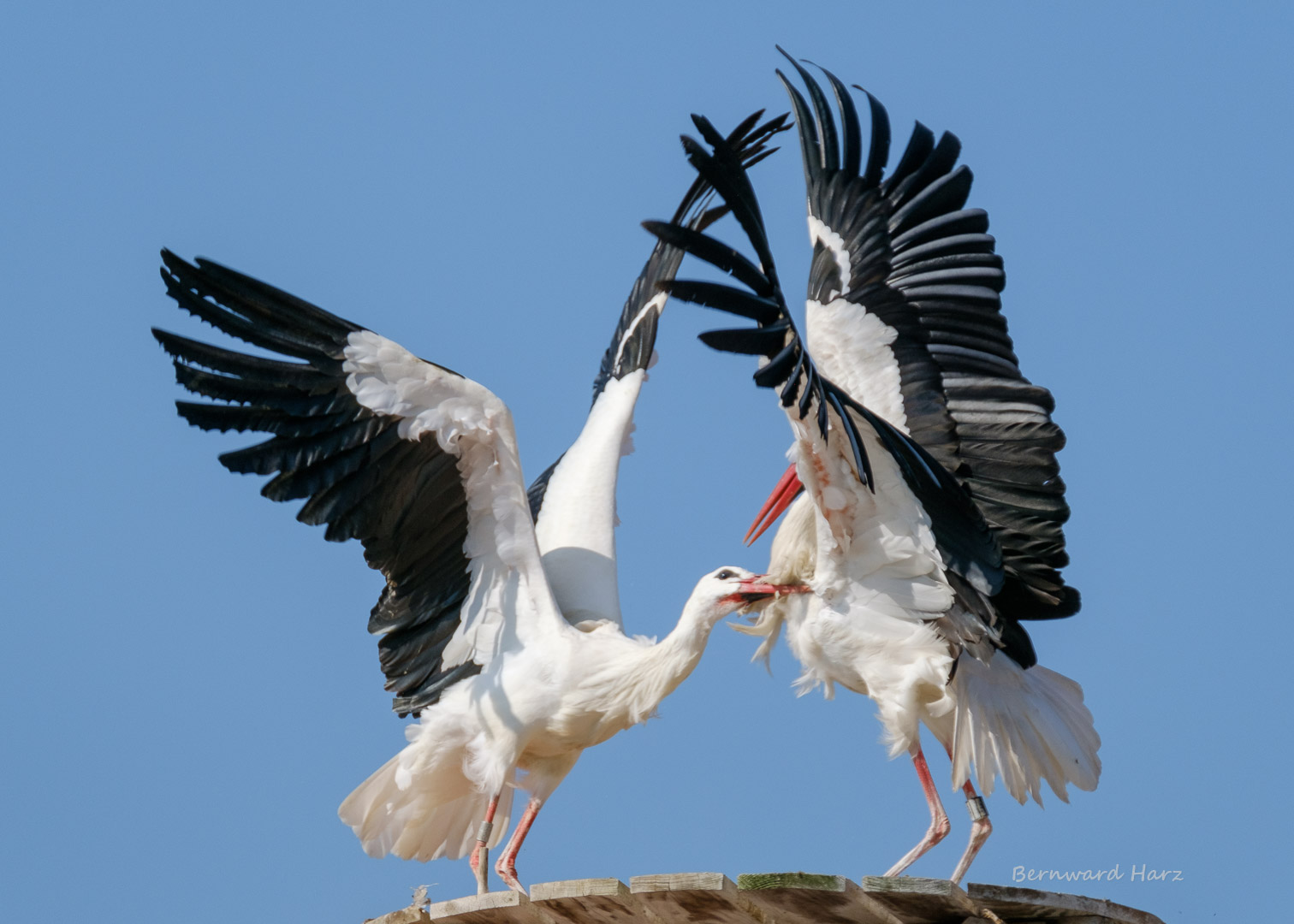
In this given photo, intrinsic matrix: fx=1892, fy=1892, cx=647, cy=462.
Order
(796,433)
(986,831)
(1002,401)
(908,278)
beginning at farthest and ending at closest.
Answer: (908,278) < (1002,401) < (986,831) < (796,433)

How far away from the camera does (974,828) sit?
9.08 meters

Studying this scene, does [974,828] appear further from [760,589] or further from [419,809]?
[419,809]

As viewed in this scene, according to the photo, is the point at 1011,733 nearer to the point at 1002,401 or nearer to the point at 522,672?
the point at 1002,401

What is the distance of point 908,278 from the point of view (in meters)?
10.6

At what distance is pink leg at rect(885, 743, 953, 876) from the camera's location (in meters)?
9.18

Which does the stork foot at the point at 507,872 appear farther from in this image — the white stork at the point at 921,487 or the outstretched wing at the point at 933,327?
the outstretched wing at the point at 933,327

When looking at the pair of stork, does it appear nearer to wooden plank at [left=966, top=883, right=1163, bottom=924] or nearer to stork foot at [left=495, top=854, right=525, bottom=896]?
stork foot at [left=495, top=854, right=525, bottom=896]

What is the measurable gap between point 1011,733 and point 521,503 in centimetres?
267

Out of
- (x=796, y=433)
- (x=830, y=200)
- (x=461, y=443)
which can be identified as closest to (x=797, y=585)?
(x=796, y=433)

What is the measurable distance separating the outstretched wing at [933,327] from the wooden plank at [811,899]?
247 cm

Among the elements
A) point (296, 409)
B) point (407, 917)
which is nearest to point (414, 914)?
point (407, 917)

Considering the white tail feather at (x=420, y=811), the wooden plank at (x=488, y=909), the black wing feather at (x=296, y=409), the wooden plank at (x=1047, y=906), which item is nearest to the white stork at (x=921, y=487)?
the wooden plank at (x=1047, y=906)

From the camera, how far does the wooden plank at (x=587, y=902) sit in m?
7.17

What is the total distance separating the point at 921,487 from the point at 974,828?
1697 mm
